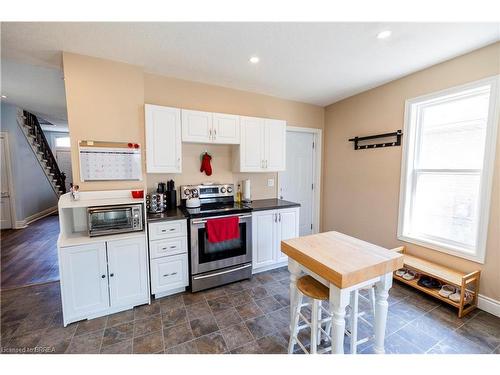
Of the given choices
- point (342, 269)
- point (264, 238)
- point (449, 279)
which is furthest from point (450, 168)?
point (264, 238)

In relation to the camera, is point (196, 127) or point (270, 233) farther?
point (270, 233)

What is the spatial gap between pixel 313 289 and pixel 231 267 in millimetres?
1419

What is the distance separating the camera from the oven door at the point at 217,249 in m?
2.42

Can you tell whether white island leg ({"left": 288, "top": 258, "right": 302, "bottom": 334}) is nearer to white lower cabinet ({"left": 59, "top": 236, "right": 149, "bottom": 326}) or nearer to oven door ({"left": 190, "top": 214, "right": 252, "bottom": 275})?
oven door ({"left": 190, "top": 214, "right": 252, "bottom": 275})

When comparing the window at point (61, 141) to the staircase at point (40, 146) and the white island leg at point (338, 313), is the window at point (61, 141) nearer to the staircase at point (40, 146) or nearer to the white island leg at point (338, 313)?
the staircase at point (40, 146)

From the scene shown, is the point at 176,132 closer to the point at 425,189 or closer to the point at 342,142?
the point at 342,142

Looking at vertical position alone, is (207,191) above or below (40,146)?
below

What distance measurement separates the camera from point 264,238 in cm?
290

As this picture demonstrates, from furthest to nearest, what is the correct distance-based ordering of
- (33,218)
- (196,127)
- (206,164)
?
(33,218)
(206,164)
(196,127)

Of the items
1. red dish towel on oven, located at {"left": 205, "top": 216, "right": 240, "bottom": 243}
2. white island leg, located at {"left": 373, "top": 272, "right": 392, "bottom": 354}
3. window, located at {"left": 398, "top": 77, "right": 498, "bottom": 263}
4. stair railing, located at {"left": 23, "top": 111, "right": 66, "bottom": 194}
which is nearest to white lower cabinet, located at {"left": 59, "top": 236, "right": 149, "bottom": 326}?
red dish towel on oven, located at {"left": 205, "top": 216, "right": 240, "bottom": 243}

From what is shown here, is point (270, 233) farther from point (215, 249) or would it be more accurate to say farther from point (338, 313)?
point (338, 313)

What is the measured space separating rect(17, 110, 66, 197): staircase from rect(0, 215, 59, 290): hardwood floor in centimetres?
184

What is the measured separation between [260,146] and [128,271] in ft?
7.37

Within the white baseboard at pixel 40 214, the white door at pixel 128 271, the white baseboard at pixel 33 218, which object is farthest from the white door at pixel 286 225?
the white baseboard at pixel 40 214
